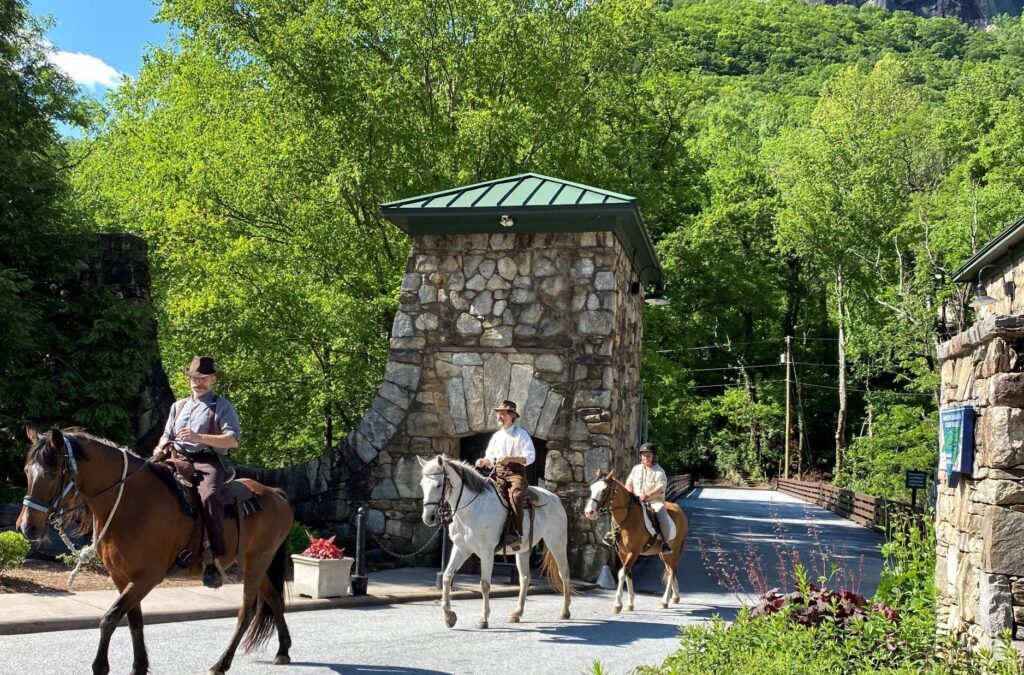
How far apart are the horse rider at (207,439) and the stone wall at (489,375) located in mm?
6894

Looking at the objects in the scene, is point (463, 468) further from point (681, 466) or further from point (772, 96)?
point (772, 96)

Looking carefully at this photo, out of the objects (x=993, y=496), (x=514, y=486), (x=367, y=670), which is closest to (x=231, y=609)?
(x=367, y=670)

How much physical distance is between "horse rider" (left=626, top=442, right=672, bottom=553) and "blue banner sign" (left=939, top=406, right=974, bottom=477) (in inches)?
215

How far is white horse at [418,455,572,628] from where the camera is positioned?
10.5 m

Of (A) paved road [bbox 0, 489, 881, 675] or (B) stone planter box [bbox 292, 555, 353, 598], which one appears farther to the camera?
(B) stone planter box [bbox 292, 555, 353, 598]

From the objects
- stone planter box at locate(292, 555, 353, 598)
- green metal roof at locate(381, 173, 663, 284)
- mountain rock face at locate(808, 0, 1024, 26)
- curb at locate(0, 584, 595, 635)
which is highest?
mountain rock face at locate(808, 0, 1024, 26)

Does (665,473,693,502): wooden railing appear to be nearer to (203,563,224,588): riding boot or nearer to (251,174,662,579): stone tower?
(251,174,662,579): stone tower

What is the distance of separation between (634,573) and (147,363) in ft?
26.7

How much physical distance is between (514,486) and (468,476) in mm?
770

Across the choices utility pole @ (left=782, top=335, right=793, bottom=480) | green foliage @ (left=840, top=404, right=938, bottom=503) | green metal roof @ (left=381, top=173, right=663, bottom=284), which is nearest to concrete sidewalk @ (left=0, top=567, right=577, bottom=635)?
green metal roof @ (left=381, top=173, right=663, bottom=284)

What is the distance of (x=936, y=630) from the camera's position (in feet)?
24.2

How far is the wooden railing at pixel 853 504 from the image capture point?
24047mm

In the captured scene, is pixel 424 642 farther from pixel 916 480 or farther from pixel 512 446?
pixel 916 480

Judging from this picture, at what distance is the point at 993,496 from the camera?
6676 millimetres
